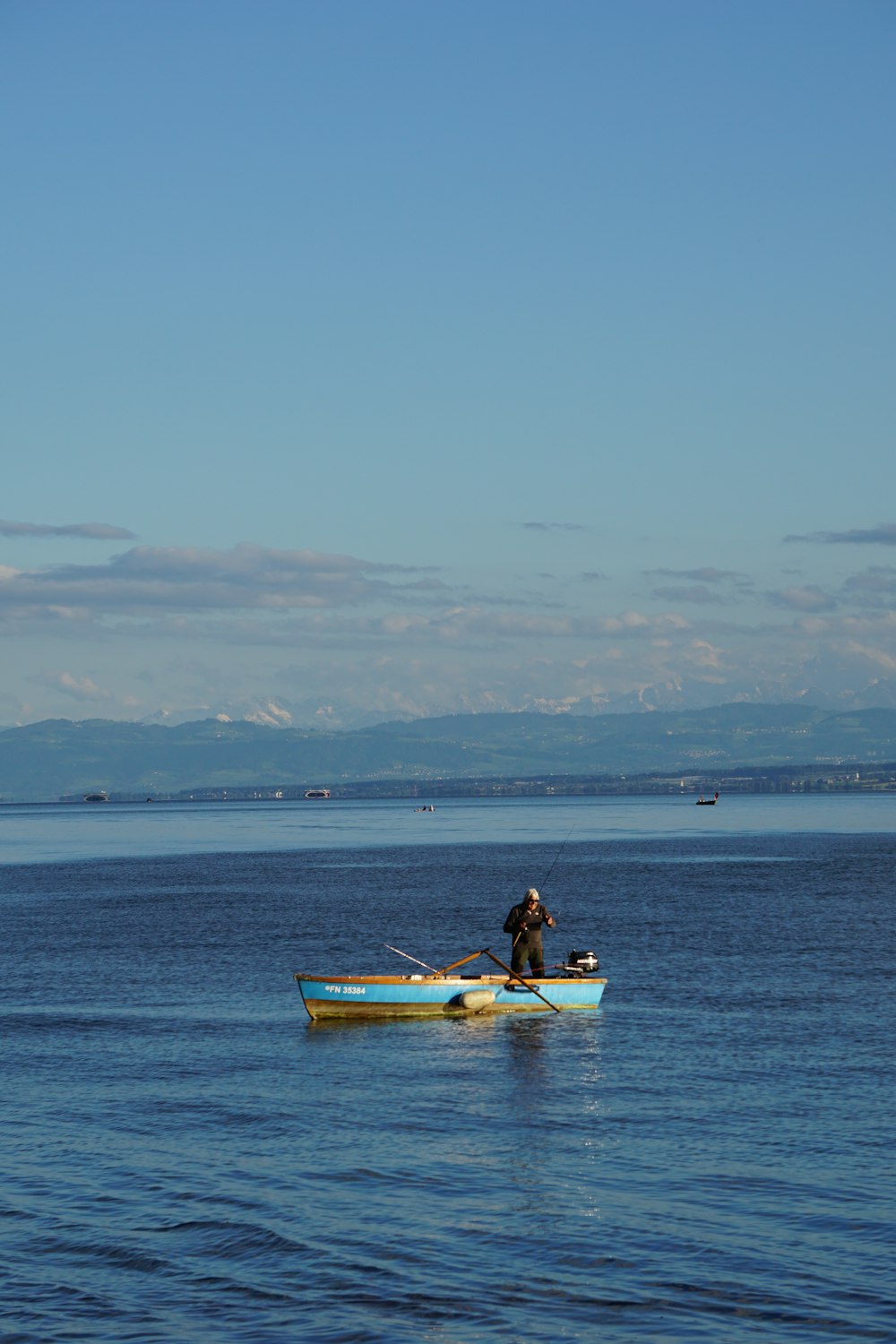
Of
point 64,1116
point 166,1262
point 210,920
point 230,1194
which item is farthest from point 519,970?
point 210,920

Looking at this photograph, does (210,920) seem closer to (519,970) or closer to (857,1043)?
(519,970)

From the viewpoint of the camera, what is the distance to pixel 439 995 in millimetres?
41625

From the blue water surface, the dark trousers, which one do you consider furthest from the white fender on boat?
the dark trousers

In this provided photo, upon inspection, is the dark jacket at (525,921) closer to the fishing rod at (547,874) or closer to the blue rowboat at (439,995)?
the fishing rod at (547,874)

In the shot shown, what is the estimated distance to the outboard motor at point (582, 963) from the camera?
43562 millimetres

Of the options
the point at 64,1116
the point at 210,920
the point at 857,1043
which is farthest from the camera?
the point at 210,920

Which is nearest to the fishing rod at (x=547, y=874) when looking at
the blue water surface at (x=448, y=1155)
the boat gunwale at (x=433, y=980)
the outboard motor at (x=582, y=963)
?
the boat gunwale at (x=433, y=980)

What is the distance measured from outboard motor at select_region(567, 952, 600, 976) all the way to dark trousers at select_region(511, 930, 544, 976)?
34.5 inches

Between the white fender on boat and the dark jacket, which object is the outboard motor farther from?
the white fender on boat

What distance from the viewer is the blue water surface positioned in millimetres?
19172

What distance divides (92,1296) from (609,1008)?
2453cm

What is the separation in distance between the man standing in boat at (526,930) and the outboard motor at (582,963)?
35.4 inches

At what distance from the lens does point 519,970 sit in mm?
42969

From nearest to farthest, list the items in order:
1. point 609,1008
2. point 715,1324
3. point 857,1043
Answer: point 715,1324 → point 857,1043 → point 609,1008
